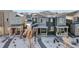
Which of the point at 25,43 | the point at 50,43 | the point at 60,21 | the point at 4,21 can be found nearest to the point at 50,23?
the point at 60,21

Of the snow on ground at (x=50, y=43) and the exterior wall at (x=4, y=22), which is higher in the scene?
the exterior wall at (x=4, y=22)

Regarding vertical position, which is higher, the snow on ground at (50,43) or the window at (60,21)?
the window at (60,21)

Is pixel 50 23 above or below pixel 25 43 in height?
above

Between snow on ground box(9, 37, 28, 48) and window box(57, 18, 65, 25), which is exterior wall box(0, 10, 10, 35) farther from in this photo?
window box(57, 18, 65, 25)

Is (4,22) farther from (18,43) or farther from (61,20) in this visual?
(61,20)

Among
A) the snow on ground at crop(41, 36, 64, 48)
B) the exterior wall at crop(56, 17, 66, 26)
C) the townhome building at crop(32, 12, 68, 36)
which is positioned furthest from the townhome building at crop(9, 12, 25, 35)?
the exterior wall at crop(56, 17, 66, 26)

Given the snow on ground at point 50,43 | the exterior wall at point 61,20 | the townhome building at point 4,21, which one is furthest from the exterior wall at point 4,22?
the exterior wall at point 61,20

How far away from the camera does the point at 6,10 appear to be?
254 cm

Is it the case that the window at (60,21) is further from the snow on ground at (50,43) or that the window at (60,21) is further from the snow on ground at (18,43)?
the snow on ground at (18,43)

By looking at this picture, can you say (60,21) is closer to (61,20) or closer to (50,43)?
(61,20)

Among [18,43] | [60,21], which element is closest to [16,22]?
[18,43]

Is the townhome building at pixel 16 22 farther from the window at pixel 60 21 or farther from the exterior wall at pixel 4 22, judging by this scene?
the window at pixel 60 21

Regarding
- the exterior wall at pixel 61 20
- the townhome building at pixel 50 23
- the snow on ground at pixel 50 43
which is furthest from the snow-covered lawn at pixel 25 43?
the exterior wall at pixel 61 20
